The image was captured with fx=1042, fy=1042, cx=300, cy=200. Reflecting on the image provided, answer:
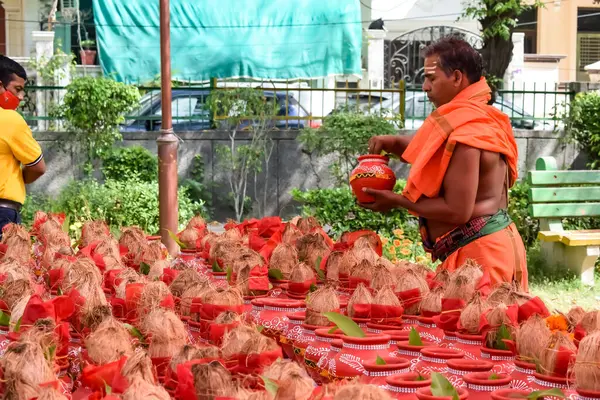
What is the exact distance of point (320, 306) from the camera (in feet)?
8.77

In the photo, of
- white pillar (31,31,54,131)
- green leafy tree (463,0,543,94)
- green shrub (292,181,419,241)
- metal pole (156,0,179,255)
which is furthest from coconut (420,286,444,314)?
white pillar (31,31,54,131)

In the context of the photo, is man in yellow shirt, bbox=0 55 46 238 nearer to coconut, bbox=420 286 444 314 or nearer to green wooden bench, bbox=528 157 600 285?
coconut, bbox=420 286 444 314

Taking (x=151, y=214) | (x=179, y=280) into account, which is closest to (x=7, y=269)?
(x=179, y=280)

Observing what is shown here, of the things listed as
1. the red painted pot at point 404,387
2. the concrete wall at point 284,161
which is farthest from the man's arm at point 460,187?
the concrete wall at point 284,161

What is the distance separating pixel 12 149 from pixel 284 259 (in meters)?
2.33

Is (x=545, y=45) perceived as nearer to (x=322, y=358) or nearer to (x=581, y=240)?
(x=581, y=240)

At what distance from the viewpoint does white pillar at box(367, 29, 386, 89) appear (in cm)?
2033

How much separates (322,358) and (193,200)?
928 centimetres

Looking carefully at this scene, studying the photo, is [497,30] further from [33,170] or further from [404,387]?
[404,387]

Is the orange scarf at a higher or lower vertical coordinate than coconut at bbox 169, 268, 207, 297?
higher

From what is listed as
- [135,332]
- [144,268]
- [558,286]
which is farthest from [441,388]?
[558,286]

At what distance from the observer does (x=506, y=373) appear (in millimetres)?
2201

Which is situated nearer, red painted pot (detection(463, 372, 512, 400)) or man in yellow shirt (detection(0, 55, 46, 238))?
red painted pot (detection(463, 372, 512, 400))

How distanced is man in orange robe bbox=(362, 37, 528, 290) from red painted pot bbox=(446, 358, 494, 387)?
1.73 metres
